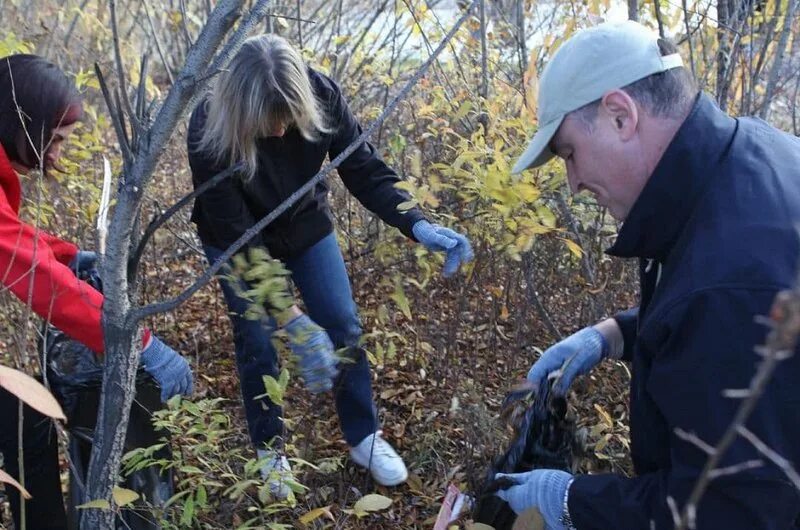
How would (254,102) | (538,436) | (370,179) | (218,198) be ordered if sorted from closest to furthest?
(538,436)
(254,102)
(218,198)
(370,179)

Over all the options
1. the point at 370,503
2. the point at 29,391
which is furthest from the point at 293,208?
the point at 29,391

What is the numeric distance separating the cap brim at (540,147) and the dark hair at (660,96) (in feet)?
0.20

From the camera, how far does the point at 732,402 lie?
1.25 meters

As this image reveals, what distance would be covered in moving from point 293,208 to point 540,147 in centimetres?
119

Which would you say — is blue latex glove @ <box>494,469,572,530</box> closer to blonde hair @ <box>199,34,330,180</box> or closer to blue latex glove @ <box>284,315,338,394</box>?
blue latex glove @ <box>284,315,338,394</box>

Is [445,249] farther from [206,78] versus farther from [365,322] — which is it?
[206,78]

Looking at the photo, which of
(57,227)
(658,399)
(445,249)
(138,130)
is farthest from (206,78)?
(57,227)

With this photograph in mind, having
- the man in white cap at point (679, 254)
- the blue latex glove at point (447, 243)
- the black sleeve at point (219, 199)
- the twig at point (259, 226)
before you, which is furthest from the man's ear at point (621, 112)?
the black sleeve at point (219, 199)

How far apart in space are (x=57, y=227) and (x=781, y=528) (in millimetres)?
3324

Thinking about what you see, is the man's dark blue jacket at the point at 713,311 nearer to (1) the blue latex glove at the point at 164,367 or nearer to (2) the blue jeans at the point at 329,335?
(1) the blue latex glove at the point at 164,367

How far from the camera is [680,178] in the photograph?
54.0 inches

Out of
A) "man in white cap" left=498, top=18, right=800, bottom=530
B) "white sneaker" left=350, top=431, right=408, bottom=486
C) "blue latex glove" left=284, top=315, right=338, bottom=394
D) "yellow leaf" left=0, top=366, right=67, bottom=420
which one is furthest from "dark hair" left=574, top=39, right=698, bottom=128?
"white sneaker" left=350, top=431, right=408, bottom=486

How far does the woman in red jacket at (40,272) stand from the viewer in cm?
182

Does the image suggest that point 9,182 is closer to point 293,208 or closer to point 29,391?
point 293,208
